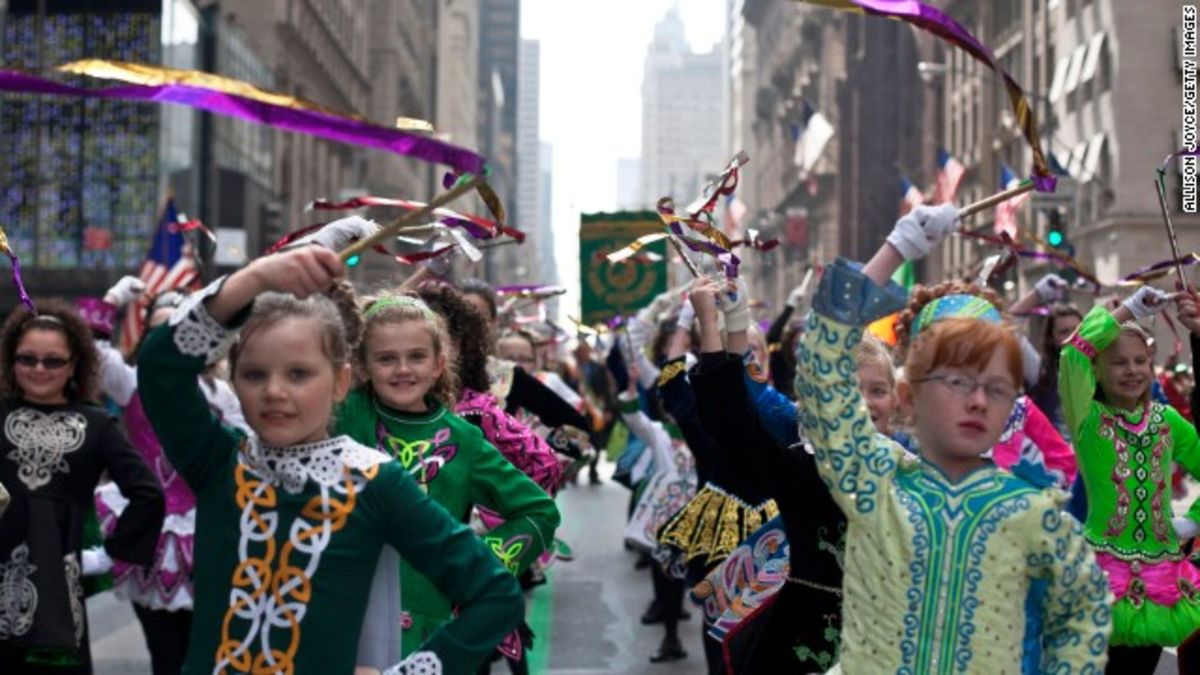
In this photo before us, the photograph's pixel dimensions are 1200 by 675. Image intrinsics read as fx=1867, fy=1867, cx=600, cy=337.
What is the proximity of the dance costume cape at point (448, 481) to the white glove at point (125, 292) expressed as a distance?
17.6 feet

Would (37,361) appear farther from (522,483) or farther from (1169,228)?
(1169,228)

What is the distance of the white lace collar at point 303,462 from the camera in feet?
12.9

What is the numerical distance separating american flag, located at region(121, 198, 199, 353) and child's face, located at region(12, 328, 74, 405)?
4.66 meters

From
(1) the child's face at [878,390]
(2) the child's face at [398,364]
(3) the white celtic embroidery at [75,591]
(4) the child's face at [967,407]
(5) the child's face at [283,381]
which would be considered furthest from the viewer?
(3) the white celtic embroidery at [75,591]

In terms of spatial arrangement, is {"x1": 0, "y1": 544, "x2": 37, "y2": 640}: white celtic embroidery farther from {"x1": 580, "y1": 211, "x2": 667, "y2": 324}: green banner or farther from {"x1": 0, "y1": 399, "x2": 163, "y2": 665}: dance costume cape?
{"x1": 580, "y1": 211, "x2": 667, "y2": 324}: green banner

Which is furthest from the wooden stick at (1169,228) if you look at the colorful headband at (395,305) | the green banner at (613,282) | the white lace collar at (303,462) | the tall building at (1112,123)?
the tall building at (1112,123)

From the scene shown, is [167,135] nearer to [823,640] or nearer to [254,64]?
[254,64]

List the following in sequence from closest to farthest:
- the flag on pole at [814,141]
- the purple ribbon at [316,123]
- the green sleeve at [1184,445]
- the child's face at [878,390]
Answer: the purple ribbon at [316,123]
the child's face at [878,390]
the green sleeve at [1184,445]
the flag on pole at [814,141]

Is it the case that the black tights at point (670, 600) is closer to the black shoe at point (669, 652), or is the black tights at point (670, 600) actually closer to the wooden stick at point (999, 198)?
the black shoe at point (669, 652)

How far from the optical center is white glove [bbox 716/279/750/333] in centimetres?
539

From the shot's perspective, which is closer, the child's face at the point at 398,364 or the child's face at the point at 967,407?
the child's face at the point at 967,407

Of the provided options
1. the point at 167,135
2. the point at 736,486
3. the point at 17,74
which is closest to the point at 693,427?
the point at 736,486

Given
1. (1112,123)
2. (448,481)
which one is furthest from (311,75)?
(448,481)

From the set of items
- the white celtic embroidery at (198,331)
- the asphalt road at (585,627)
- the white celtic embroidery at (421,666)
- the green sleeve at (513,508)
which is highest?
the white celtic embroidery at (198,331)
